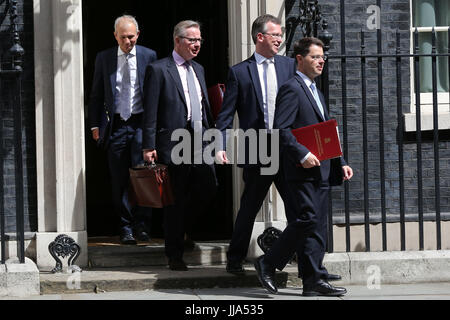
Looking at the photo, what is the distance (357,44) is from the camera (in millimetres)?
9266

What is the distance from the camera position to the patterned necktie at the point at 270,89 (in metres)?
8.20

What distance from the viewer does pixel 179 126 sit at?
8352 mm

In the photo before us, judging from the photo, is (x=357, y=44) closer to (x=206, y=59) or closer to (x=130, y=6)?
(x=206, y=59)

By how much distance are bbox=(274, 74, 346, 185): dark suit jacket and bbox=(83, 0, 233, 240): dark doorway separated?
Answer: 198 cm

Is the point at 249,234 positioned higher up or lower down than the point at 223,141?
lower down

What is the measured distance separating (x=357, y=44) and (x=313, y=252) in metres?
2.27

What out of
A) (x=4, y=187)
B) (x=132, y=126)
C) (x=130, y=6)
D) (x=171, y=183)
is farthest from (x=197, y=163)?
(x=130, y=6)

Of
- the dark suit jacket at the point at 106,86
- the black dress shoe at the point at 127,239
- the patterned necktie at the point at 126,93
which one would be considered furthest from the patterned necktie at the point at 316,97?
the black dress shoe at the point at 127,239

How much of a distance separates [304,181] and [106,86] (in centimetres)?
214

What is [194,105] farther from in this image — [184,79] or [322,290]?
[322,290]

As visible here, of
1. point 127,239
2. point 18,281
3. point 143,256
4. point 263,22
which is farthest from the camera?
point 127,239

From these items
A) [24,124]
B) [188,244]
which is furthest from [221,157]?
[24,124]

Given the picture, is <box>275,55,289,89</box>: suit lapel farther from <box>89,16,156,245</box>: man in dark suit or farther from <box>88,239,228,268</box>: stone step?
<box>88,239,228,268</box>: stone step

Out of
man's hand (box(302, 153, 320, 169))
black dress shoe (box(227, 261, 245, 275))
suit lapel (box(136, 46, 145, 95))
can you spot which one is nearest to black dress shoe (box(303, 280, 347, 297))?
black dress shoe (box(227, 261, 245, 275))
